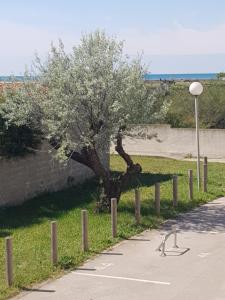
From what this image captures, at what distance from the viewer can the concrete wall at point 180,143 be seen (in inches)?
1075

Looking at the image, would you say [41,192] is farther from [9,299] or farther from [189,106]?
[189,106]

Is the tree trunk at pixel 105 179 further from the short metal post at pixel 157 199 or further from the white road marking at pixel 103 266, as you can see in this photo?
the white road marking at pixel 103 266

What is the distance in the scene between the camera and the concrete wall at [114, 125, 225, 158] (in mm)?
27297

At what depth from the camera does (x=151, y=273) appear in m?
9.85

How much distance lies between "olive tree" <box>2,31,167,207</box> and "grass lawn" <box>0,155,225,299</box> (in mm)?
1519

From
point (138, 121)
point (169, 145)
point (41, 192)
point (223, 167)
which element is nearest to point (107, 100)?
point (138, 121)

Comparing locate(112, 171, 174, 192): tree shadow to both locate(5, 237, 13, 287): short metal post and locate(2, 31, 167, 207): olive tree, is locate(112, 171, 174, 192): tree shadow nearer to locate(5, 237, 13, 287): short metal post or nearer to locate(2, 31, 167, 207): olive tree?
locate(2, 31, 167, 207): olive tree

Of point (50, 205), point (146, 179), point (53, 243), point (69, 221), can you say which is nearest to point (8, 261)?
point (53, 243)

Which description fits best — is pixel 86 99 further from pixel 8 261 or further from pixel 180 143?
pixel 180 143

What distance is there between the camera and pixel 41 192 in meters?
16.9

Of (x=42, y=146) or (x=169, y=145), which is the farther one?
(x=169, y=145)

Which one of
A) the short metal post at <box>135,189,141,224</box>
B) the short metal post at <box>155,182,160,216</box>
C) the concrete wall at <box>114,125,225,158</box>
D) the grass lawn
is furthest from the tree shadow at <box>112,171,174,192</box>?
the concrete wall at <box>114,125,225,158</box>

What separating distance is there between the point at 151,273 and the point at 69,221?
4.08 m

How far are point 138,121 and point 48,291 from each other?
5590mm
